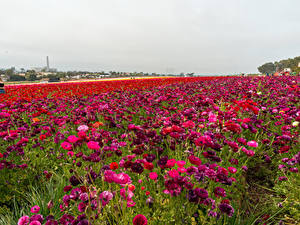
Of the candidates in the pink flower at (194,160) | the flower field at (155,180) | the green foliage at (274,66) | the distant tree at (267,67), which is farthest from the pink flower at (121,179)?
the distant tree at (267,67)

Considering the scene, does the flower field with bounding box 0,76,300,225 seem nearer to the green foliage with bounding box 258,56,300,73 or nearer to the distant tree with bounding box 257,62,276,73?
the green foliage with bounding box 258,56,300,73

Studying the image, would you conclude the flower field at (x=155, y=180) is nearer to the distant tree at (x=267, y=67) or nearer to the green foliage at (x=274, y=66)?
the green foliage at (x=274, y=66)

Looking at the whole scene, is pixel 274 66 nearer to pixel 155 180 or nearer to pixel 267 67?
pixel 267 67

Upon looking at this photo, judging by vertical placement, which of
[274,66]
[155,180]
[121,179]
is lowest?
[155,180]

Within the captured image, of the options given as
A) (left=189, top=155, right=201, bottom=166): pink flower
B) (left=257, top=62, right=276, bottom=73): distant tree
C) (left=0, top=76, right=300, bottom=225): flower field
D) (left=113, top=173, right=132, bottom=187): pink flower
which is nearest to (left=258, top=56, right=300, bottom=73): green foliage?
(left=257, top=62, right=276, bottom=73): distant tree

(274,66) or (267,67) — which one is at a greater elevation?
(274,66)

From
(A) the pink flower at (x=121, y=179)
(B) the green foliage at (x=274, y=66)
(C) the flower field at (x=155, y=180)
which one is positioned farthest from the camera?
(B) the green foliage at (x=274, y=66)

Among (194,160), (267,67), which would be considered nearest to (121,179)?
(194,160)

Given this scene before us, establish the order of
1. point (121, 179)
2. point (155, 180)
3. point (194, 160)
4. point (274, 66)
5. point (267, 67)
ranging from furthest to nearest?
point (274, 66) → point (267, 67) → point (155, 180) → point (194, 160) → point (121, 179)

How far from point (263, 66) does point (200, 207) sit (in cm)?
13908

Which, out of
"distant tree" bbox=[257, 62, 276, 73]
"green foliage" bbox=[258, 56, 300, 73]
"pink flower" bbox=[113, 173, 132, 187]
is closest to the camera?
"pink flower" bbox=[113, 173, 132, 187]

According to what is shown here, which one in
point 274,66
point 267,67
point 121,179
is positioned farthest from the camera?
point 274,66

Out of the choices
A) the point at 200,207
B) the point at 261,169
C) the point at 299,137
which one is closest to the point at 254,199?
the point at 261,169

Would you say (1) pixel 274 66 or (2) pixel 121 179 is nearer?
(2) pixel 121 179
